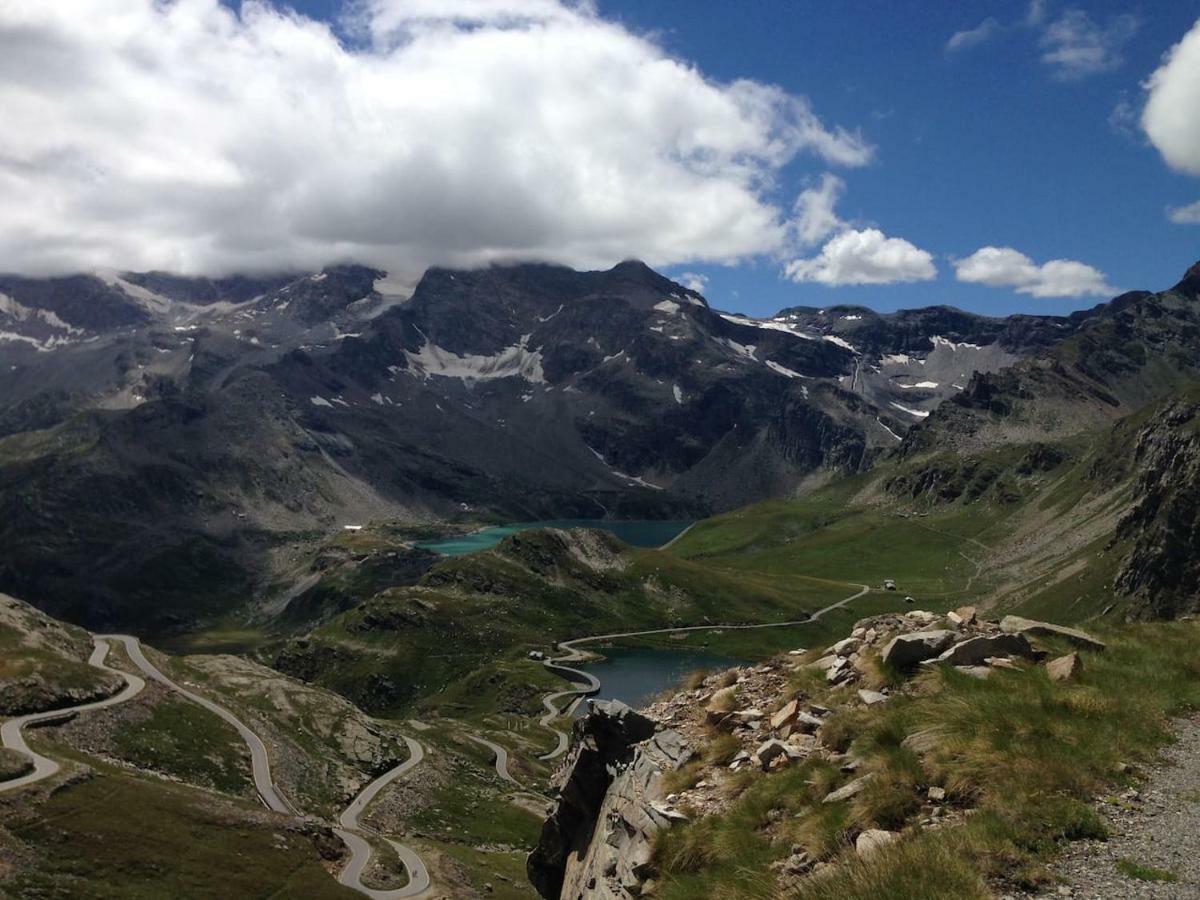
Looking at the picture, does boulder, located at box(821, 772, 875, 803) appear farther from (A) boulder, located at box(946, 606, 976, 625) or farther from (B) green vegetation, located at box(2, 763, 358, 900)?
(B) green vegetation, located at box(2, 763, 358, 900)

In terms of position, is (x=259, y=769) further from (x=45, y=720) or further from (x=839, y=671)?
(x=839, y=671)

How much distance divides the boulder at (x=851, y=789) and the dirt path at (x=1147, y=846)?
11.2 feet

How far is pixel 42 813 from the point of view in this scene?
67.8m

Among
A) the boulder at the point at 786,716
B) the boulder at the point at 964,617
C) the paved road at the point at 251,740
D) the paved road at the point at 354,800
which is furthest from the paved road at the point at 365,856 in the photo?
the boulder at the point at 964,617

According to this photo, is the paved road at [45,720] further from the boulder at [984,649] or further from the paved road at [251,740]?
A: the boulder at [984,649]

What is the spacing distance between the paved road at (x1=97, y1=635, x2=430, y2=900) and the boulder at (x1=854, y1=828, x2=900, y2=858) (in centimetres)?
6821

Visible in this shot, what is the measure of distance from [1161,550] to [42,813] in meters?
216

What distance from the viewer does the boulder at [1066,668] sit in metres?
19.0

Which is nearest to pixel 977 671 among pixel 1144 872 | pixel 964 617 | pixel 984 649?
pixel 984 649

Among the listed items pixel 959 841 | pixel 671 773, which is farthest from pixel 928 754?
pixel 671 773

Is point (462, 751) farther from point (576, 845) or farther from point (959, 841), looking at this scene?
point (959, 841)

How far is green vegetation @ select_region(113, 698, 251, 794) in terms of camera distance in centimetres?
9269

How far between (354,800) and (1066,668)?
98532 millimetres

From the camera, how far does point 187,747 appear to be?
97.6 m
